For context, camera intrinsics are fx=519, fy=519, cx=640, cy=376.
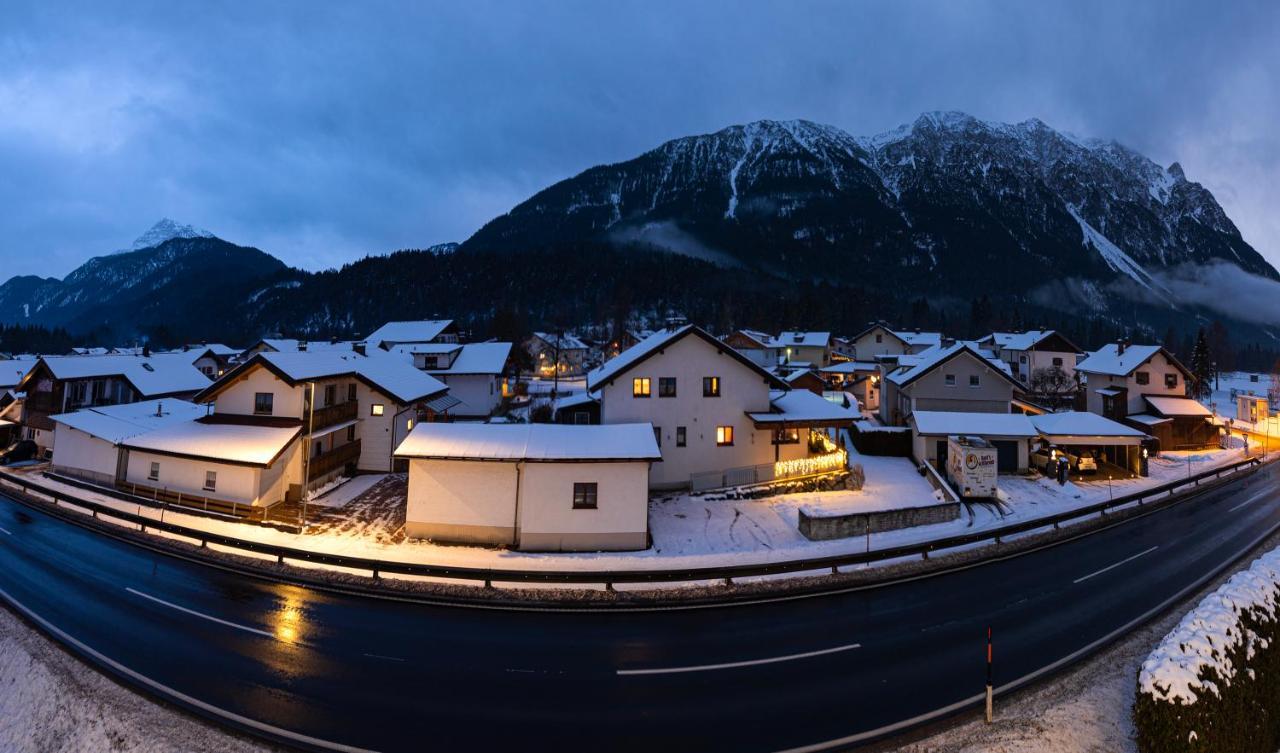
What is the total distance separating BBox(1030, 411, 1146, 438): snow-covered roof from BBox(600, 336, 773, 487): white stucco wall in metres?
22.5

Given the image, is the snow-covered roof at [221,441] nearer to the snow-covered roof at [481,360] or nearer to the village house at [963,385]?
the snow-covered roof at [481,360]

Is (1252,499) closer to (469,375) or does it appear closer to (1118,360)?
(1118,360)

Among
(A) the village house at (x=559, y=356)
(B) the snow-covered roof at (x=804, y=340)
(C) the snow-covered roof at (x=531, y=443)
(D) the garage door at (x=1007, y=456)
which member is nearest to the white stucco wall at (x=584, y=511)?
(C) the snow-covered roof at (x=531, y=443)

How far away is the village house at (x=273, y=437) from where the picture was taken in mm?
28766

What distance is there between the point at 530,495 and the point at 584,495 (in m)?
2.44

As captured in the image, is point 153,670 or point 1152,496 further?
point 1152,496

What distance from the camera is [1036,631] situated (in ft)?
51.3

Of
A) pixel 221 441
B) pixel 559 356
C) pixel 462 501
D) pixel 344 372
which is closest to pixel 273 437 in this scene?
pixel 221 441

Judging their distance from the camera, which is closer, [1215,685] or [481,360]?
[1215,685]

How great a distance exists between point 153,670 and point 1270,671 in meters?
27.1

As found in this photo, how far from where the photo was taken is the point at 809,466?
3431 centimetres

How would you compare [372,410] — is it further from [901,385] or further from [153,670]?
[901,385]

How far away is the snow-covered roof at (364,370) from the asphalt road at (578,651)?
13.3m

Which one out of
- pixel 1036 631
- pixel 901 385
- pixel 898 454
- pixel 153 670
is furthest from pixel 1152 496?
pixel 153 670
